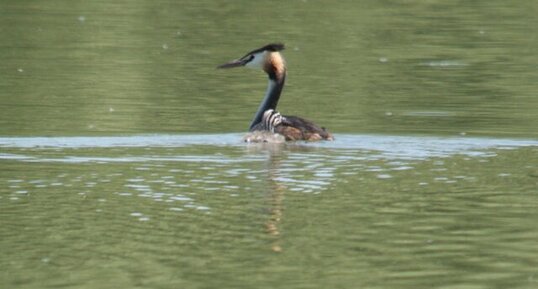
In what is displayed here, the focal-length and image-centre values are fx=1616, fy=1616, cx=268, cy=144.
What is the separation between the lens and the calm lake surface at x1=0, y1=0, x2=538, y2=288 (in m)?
10.3

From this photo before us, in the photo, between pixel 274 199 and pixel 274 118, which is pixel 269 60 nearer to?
pixel 274 118

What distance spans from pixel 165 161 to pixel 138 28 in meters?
15.5

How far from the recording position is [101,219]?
11.8 m

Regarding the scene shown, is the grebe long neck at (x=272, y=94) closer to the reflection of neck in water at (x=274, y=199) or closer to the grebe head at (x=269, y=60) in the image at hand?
the grebe head at (x=269, y=60)

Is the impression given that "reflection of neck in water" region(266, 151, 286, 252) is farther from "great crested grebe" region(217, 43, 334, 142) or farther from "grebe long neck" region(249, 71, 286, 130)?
"grebe long neck" region(249, 71, 286, 130)

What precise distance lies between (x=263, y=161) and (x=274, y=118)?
218 cm

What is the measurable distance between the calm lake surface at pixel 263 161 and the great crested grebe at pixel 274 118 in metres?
0.28

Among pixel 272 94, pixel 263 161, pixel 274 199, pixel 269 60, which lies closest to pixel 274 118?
pixel 272 94

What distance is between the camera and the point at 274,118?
56.5 ft

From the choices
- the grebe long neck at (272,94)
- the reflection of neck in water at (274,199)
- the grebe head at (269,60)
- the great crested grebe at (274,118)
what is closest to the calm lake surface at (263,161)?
the reflection of neck in water at (274,199)

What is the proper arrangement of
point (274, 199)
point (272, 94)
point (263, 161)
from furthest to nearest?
point (272, 94), point (263, 161), point (274, 199)

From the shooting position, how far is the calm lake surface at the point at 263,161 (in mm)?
10258

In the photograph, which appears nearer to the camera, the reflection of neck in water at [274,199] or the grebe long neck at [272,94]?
the reflection of neck in water at [274,199]

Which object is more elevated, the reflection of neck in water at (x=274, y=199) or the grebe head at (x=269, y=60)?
the grebe head at (x=269, y=60)
